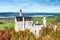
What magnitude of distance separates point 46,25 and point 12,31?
107 centimetres

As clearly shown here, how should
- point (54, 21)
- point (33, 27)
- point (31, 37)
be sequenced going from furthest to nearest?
1. point (54, 21)
2. point (33, 27)
3. point (31, 37)

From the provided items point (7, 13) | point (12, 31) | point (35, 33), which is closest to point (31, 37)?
point (35, 33)

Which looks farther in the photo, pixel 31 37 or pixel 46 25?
pixel 46 25

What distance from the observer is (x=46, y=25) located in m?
5.59

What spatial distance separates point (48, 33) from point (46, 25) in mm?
456

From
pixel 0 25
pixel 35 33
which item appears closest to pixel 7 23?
pixel 0 25

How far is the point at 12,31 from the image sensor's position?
5246 mm

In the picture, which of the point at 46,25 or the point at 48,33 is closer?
the point at 48,33

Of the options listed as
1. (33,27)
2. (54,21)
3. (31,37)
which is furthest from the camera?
(54,21)

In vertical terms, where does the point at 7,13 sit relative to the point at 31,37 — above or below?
above

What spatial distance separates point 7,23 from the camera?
5973mm

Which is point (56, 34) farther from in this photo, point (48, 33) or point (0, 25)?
point (0, 25)

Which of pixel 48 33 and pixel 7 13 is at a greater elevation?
pixel 7 13

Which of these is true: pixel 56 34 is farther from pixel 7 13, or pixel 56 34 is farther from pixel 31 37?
pixel 7 13
